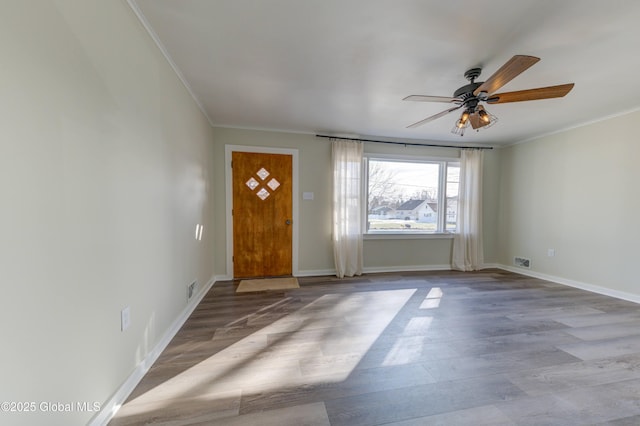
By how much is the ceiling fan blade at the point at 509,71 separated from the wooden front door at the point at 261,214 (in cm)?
281

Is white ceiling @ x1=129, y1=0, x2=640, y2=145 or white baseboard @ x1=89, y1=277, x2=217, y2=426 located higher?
white ceiling @ x1=129, y1=0, x2=640, y2=145

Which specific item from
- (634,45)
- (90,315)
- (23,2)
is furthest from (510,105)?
(90,315)

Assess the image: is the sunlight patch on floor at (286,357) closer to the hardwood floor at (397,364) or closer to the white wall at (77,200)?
the hardwood floor at (397,364)

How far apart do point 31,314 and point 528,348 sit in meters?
3.19

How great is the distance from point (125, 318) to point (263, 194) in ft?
8.75

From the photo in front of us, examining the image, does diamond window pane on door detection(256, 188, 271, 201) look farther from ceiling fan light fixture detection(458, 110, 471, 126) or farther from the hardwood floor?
ceiling fan light fixture detection(458, 110, 471, 126)

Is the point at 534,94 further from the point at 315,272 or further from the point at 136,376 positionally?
the point at 136,376

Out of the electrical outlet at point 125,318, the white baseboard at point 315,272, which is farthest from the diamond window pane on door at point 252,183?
the electrical outlet at point 125,318

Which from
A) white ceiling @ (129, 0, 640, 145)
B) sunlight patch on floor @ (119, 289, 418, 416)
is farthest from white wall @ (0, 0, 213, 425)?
white ceiling @ (129, 0, 640, 145)

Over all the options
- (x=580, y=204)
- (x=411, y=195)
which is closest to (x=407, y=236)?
(x=411, y=195)

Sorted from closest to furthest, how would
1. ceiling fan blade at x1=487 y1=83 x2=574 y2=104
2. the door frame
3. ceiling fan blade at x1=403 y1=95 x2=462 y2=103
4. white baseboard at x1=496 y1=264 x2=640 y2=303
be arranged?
ceiling fan blade at x1=487 y1=83 x2=574 y2=104 < ceiling fan blade at x1=403 y1=95 x2=462 y2=103 < white baseboard at x1=496 y1=264 x2=640 y2=303 < the door frame

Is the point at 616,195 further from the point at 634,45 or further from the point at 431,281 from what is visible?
the point at 431,281

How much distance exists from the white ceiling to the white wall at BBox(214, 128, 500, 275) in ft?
2.78

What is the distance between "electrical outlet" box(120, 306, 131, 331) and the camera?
1.43 metres
